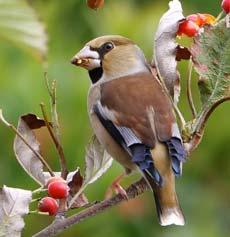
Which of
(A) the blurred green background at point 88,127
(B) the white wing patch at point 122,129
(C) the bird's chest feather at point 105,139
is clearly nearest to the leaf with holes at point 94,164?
(C) the bird's chest feather at point 105,139

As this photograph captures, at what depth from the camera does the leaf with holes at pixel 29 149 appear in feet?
5.83

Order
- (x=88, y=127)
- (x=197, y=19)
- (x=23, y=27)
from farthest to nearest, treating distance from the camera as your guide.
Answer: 1. (x=88, y=127)
2. (x=197, y=19)
3. (x=23, y=27)

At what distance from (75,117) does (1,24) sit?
2.70 meters

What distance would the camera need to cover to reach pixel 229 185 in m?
4.97

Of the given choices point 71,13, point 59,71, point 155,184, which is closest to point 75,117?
point 59,71

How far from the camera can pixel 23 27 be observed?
132 cm

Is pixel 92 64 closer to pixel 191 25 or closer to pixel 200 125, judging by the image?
pixel 191 25

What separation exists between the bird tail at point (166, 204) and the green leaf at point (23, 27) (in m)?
0.70

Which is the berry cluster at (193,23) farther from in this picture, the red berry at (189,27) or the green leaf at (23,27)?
the green leaf at (23,27)

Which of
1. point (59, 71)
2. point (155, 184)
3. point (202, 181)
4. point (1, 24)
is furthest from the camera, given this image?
point (202, 181)

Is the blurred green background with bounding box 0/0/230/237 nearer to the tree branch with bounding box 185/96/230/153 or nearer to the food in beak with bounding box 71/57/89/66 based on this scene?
the food in beak with bounding box 71/57/89/66

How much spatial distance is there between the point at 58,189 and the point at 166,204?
0.42 metres

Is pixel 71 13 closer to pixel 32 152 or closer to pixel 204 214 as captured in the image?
pixel 204 214

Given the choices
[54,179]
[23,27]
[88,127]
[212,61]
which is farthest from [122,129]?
[88,127]
